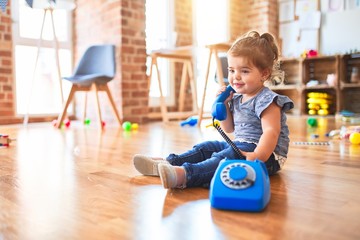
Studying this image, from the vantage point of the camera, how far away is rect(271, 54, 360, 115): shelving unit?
15.4 ft

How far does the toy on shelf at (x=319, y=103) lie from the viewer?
15.7 ft

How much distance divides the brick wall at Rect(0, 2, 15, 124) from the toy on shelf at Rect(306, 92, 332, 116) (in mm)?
3454

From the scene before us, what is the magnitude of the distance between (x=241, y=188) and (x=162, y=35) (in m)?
3.84

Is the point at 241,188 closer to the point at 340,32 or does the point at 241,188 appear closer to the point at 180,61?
the point at 180,61

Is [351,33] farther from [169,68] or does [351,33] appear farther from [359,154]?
[359,154]

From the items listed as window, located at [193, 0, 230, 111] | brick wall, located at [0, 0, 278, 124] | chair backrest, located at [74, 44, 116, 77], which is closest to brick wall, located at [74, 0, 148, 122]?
brick wall, located at [0, 0, 278, 124]

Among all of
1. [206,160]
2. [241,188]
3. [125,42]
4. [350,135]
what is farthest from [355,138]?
[125,42]

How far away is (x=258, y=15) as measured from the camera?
5496 mm

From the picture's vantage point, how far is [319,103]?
4812mm

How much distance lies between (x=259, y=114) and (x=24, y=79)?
3221 mm

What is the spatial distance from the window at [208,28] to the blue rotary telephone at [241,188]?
3914mm

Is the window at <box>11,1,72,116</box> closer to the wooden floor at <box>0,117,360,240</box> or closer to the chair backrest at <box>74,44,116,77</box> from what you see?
the chair backrest at <box>74,44,116,77</box>

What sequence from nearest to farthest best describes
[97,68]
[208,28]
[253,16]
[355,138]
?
[355,138], [97,68], [208,28], [253,16]

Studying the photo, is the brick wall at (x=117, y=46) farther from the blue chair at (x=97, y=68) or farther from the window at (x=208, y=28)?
the window at (x=208, y=28)
